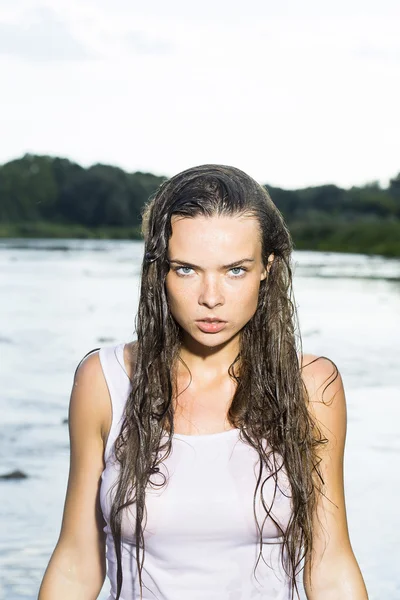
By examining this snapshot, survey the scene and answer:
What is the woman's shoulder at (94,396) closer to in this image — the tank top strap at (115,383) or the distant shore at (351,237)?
the tank top strap at (115,383)

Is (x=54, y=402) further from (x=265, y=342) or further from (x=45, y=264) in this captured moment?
(x=45, y=264)

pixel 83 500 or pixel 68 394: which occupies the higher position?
pixel 83 500

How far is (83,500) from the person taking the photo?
9.10 feet

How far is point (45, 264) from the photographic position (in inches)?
1761

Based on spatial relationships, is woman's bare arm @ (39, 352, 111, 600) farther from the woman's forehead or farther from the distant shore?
the distant shore

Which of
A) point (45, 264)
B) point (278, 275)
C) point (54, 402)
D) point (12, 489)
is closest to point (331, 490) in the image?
point (278, 275)

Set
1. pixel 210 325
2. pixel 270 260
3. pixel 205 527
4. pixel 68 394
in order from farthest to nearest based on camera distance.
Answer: pixel 68 394
pixel 270 260
pixel 210 325
pixel 205 527

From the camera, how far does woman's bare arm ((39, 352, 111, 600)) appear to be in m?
2.75

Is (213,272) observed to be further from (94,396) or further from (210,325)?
(94,396)

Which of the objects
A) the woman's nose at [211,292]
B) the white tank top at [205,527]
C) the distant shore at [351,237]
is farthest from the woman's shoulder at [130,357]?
the distant shore at [351,237]

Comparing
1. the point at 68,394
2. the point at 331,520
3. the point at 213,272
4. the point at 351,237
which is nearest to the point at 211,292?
the point at 213,272

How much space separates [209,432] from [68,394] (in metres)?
7.95

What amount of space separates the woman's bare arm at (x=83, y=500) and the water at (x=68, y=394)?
2.40m

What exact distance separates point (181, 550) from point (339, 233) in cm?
6634
